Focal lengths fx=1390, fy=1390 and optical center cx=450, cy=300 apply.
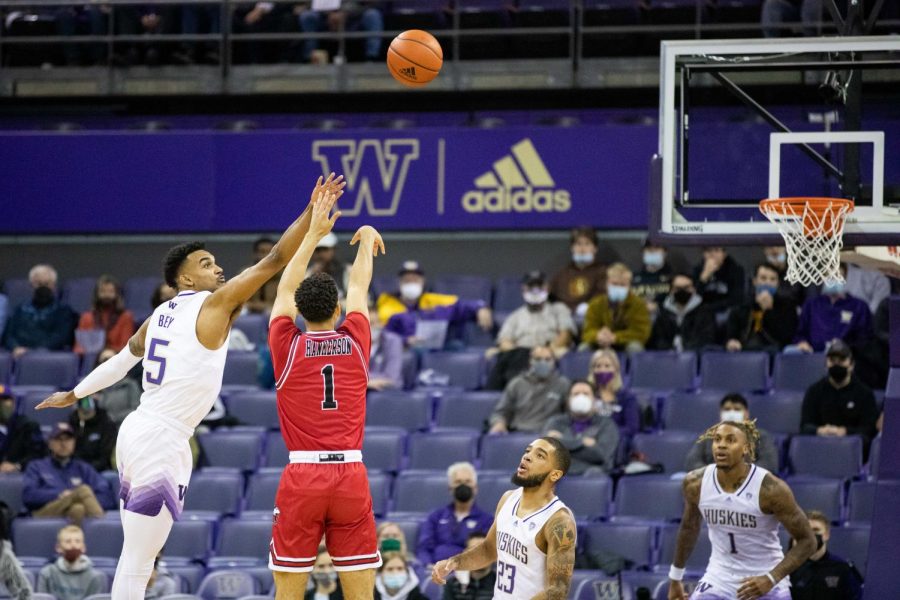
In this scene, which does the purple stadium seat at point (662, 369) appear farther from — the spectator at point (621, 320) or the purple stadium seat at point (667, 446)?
the purple stadium seat at point (667, 446)

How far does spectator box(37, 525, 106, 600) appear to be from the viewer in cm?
1125

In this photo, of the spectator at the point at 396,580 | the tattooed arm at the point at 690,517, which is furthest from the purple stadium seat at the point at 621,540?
the tattooed arm at the point at 690,517

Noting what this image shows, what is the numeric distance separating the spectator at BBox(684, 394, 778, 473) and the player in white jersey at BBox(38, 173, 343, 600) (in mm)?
6069

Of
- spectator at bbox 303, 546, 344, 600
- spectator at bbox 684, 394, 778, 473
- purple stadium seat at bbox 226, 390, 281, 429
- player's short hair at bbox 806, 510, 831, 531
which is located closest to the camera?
spectator at bbox 303, 546, 344, 600

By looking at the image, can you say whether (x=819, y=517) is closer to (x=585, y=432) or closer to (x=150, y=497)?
(x=585, y=432)

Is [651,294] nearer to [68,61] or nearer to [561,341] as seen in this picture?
[561,341]

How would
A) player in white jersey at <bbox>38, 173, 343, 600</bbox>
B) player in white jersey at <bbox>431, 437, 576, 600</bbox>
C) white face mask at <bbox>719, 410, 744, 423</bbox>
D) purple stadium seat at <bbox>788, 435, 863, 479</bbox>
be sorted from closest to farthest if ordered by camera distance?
1. player in white jersey at <bbox>38, 173, 343, 600</bbox>
2. player in white jersey at <bbox>431, 437, 576, 600</bbox>
3. white face mask at <bbox>719, 410, 744, 423</bbox>
4. purple stadium seat at <bbox>788, 435, 863, 479</bbox>

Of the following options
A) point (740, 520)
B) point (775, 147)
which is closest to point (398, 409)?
point (775, 147)

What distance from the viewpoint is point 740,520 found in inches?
349

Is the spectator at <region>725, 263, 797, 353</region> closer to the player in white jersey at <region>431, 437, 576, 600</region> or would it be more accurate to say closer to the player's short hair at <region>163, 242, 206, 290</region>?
the player in white jersey at <region>431, 437, 576, 600</region>

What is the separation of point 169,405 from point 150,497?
0.46 m

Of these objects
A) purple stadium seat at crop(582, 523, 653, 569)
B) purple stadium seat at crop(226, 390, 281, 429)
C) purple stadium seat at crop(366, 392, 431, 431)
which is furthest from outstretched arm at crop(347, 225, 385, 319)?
purple stadium seat at crop(226, 390, 281, 429)

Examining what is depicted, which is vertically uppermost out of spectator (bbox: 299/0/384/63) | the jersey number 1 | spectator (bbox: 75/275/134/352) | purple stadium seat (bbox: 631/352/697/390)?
spectator (bbox: 299/0/384/63)

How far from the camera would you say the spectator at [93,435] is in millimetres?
13273
